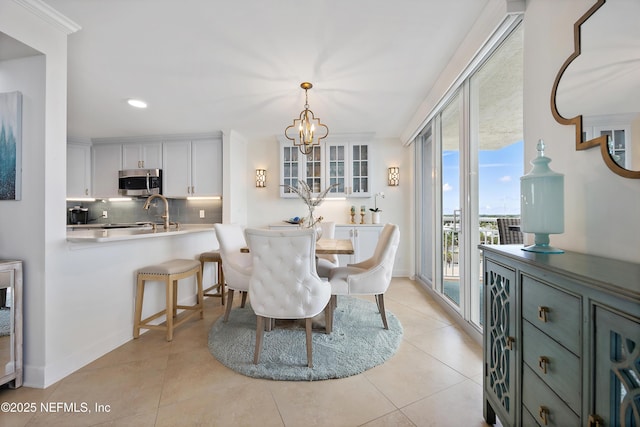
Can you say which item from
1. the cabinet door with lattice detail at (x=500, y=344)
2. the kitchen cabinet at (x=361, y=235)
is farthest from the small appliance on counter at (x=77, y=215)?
the cabinet door with lattice detail at (x=500, y=344)

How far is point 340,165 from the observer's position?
4.29 meters

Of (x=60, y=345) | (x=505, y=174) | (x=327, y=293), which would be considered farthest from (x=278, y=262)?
(x=505, y=174)

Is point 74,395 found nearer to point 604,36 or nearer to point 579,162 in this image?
point 579,162

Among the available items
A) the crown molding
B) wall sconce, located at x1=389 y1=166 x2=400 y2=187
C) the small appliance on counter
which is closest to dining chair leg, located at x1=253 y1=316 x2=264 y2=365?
the crown molding

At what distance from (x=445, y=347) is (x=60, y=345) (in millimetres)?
2797

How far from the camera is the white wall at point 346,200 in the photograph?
4.38 meters

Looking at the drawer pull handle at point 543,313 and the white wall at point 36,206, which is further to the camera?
the white wall at point 36,206

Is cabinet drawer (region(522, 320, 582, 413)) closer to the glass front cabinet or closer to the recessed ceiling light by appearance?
the glass front cabinet

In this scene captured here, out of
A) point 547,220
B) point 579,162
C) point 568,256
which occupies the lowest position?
point 568,256

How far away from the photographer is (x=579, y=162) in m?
Result: 1.14

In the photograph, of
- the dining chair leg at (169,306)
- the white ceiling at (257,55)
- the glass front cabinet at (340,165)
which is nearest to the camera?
the white ceiling at (257,55)

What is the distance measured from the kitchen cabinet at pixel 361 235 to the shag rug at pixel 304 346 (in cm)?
142

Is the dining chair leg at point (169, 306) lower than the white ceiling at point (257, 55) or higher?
lower

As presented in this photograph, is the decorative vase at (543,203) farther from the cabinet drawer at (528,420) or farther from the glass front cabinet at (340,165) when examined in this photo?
the glass front cabinet at (340,165)
